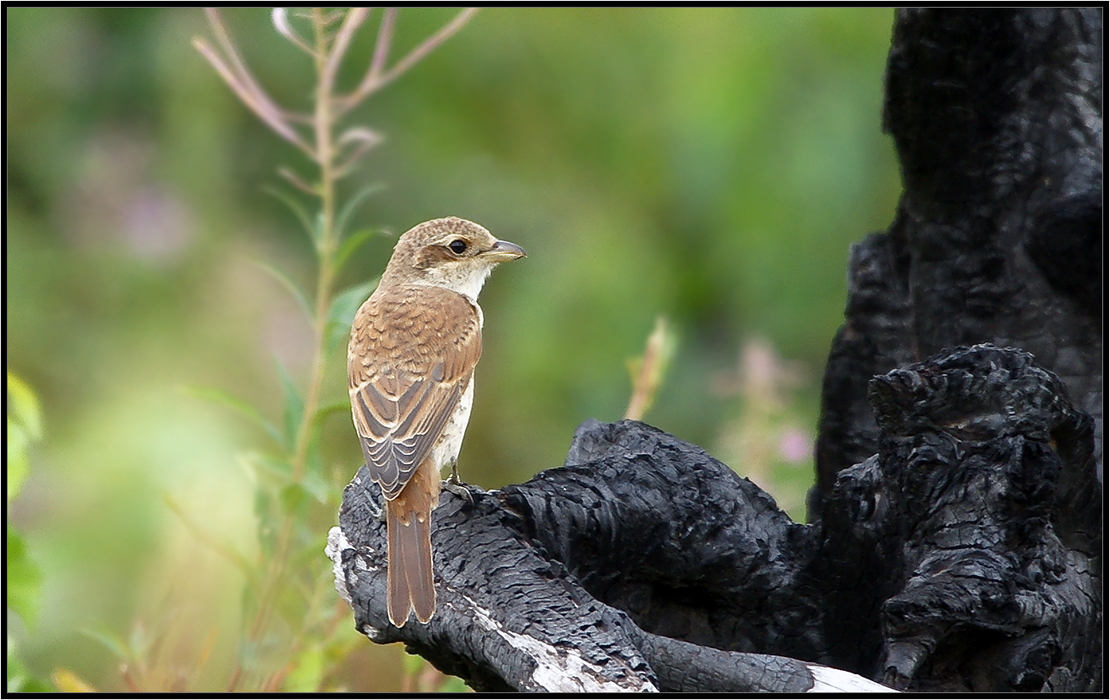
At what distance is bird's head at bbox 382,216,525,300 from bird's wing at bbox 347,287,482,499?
0.07 meters

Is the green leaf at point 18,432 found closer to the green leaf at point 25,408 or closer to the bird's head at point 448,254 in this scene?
the green leaf at point 25,408

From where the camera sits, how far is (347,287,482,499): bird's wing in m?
2.57

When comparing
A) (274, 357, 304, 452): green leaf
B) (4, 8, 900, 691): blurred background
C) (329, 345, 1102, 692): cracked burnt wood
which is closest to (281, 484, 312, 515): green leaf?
(274, 357, 304, 452): green leaf

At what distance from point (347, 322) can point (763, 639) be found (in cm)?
96

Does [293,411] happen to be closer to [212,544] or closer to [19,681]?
[212,544]

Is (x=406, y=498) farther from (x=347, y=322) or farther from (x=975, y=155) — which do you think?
(x=975, y=155)

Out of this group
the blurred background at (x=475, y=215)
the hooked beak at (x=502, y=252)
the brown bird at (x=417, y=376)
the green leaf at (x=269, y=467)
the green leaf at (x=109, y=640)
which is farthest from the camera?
the blurred background at (x=475, y=215)

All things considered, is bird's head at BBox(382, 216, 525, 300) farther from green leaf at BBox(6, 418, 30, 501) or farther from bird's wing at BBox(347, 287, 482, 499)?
green leaf at BBox(6, 418, 30, 501)

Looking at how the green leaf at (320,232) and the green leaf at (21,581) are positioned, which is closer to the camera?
the green leaf at (21,581)

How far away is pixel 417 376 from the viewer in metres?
2.86

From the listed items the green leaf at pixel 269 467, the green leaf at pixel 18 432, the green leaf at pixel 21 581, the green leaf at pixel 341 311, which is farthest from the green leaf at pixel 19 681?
the green leaf at pixel 341 311

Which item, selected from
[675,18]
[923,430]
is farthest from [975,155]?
[675,18]

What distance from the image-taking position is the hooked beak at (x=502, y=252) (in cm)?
328

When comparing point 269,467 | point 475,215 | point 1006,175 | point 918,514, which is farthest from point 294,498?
point 475,215
